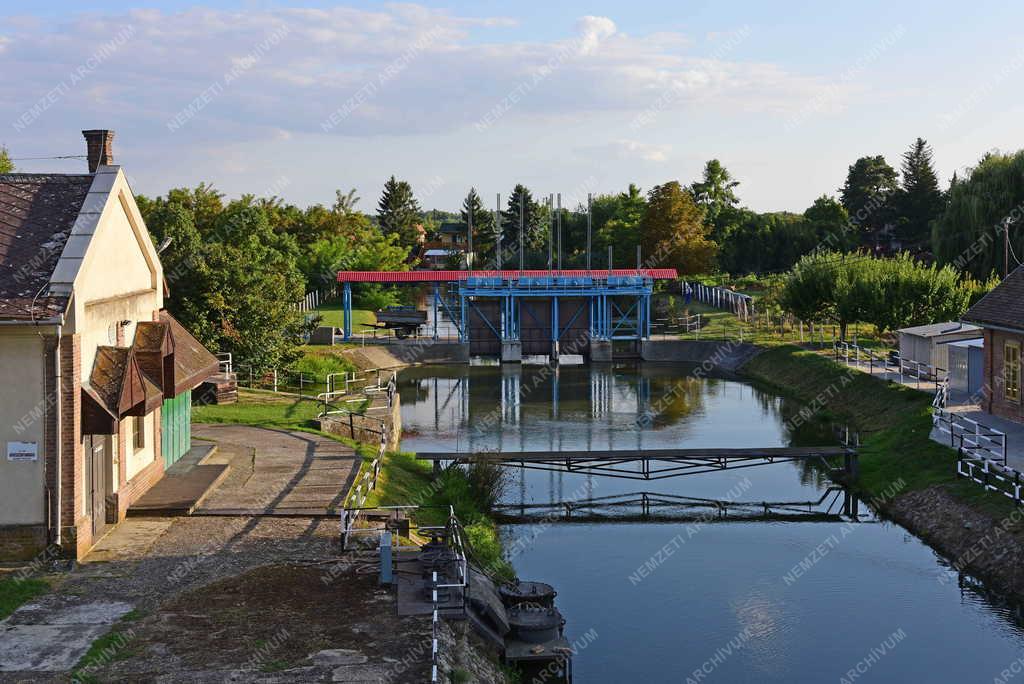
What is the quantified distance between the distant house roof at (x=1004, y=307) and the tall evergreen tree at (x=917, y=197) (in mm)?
67841

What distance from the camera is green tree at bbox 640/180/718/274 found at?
295ft

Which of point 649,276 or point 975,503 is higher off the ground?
point 649,276

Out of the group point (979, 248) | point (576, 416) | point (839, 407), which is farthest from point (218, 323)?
point (979, 248)

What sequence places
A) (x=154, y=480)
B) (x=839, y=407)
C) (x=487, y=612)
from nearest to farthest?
1. (x=487, y=612)
2. (x=154, y=480)
3. (x=839, y=407)

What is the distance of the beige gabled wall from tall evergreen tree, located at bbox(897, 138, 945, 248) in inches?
3629

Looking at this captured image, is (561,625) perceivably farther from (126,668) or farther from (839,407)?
(839,407)

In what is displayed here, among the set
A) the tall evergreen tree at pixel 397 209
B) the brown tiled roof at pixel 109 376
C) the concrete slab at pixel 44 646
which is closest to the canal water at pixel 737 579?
the concrete slab at pixel 44 646

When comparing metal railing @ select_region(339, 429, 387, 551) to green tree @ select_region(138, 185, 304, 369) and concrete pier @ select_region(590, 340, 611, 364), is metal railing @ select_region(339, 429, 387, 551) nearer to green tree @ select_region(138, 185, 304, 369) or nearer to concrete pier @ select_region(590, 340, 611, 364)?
green tree @ select_region(138, 185, 304, 369)

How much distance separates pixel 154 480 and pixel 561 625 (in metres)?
11.0

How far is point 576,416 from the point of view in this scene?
46.7 m

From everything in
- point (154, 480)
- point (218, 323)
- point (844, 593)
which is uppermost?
point (218, 323)

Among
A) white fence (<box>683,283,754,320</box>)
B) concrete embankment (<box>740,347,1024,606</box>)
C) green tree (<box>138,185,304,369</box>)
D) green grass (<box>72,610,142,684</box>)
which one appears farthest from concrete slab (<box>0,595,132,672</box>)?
white fence (<box>683,283,754,320</box>)

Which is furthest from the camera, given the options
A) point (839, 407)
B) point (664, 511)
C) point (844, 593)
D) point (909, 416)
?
point (839, 407)

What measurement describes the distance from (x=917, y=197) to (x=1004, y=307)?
74658 millimetres
